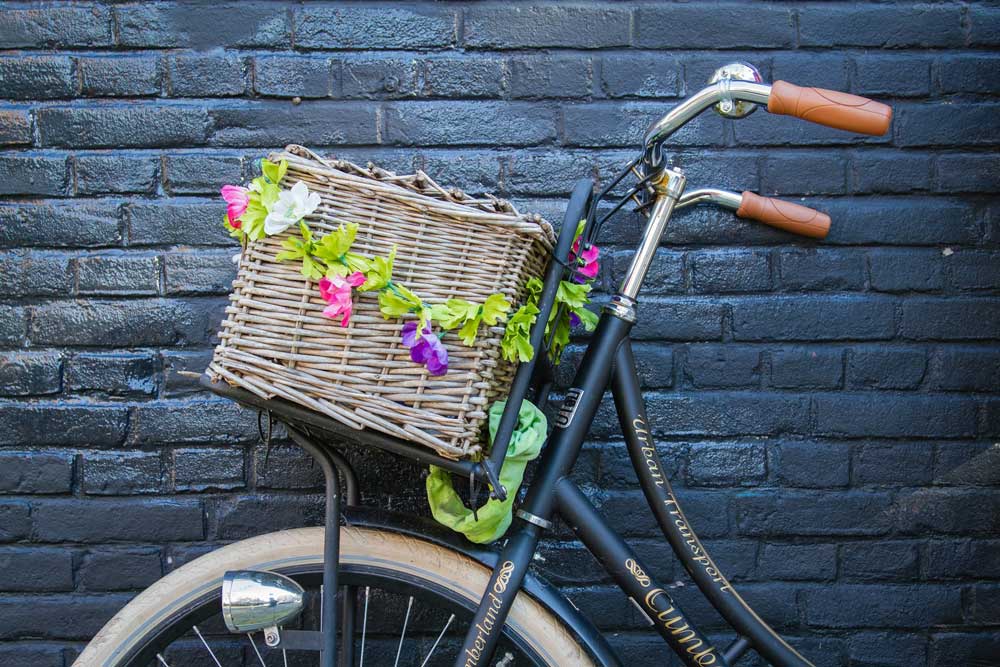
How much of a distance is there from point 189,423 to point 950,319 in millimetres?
1983

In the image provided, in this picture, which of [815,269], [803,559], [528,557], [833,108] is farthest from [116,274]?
[803,559]

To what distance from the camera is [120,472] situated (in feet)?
6.50

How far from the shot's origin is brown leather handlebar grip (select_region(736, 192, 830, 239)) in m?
1.64

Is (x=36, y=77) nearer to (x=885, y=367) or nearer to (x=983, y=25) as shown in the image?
(x=885, y=367)

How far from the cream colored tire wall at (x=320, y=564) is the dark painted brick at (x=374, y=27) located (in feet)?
4.02

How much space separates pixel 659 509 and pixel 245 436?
108cm

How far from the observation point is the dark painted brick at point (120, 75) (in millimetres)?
1976

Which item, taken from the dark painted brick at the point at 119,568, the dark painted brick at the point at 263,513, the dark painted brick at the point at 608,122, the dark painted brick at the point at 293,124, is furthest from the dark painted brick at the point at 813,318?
the dark painted brick at the point at 119,568

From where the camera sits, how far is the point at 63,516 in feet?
6.50

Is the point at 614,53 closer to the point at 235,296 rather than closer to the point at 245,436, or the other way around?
the point at 235,296

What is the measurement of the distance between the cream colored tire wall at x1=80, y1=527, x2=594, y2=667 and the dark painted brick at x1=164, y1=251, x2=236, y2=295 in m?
0.80

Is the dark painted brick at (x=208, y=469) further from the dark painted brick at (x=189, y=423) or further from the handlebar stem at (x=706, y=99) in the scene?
the handlebar stem at (x=706, y=99)

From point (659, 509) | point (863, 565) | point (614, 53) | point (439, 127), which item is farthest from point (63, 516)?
point (863, 565)

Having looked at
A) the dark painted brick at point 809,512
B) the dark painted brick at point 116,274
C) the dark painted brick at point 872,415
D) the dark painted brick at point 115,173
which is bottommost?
the dark painted brick at point 809,512
